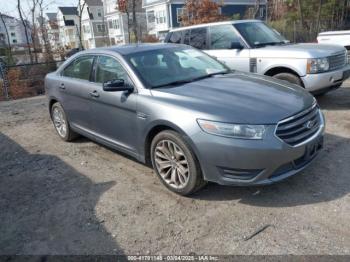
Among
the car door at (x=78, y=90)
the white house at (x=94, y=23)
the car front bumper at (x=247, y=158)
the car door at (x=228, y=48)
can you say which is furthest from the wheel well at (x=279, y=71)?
the white house at (x=94, y=23)

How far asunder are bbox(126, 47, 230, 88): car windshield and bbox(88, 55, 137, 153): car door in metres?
0.23

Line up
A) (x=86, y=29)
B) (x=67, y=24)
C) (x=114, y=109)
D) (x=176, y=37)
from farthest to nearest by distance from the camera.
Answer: (x=67, y=24)
(x=86, y=29)
(x=176, y=37)
(x=114, y=109)

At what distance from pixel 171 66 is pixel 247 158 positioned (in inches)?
72.9

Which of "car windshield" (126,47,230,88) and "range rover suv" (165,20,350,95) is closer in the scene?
"car windshield" (126,47,230,88)

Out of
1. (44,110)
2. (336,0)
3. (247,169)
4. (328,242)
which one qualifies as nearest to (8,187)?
(247,169)

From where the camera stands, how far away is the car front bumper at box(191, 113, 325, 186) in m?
3.13

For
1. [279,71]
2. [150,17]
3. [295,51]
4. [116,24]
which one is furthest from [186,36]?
[116,24]

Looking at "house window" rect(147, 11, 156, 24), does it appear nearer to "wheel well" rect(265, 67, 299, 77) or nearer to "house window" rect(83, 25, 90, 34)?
"house window" rect(83, 25, 90, 34)

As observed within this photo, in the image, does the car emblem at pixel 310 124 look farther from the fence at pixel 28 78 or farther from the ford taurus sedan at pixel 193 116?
the fence at pixel 28 78

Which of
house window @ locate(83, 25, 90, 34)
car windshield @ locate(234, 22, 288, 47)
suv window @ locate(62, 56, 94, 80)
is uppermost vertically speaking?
house window @ locate(83, 25, 90, 34)

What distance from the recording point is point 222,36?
24.6ft

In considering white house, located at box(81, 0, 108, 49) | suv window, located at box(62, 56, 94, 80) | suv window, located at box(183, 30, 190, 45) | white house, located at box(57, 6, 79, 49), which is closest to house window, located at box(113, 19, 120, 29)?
white house, located at box(81, 0, 108, 49)

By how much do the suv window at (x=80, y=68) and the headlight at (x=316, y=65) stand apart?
3.98 metres

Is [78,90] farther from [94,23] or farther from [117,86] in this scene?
[94,23]
